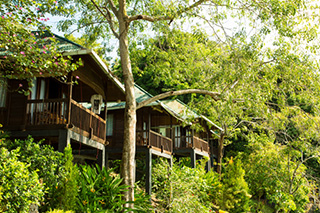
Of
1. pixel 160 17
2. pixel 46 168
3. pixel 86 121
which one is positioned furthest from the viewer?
pixel 160 17

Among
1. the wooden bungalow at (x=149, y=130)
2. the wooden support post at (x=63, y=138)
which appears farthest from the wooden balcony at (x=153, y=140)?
the wooden support post at (x=63, y=138)

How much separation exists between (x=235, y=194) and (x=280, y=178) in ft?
12.8

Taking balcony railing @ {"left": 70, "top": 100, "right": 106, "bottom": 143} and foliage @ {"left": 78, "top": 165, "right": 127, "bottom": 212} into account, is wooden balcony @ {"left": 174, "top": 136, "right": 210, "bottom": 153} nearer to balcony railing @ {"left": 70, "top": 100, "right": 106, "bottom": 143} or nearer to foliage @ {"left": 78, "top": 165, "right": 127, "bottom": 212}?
balcony railing @ {"left": 70, "top": 100, "right": 106, "bottom": 143}

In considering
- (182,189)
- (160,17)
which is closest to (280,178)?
(182,189)

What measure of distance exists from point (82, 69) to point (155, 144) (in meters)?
7.11

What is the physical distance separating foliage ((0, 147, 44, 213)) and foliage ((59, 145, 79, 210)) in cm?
116

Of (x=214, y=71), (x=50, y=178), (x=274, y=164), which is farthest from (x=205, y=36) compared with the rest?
(x=274, y=164)

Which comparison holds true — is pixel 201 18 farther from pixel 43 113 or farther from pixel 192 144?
pixel 192 144

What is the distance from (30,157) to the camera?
934cm

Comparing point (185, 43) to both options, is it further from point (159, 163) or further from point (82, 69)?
point (159, 163)

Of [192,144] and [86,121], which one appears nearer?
→ [86,121]

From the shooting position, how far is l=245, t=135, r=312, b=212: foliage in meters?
20.0

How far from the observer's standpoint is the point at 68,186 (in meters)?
9.53

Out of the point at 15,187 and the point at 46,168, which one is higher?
the point at 46,168
